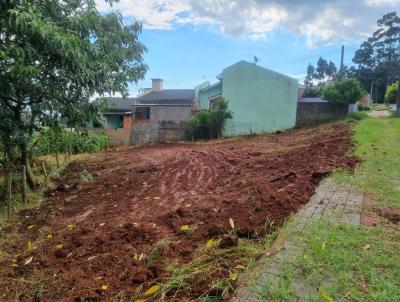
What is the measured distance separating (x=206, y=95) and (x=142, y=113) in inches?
177

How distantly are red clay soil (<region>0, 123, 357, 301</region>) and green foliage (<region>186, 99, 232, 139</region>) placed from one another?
30.5ft

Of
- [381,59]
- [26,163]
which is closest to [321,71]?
[381,59]

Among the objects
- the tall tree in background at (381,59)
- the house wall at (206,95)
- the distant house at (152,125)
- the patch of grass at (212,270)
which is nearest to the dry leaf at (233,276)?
the patch of grass at (212,270)

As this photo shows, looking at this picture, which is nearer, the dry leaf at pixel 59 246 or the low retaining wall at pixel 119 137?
the dry leaf at pixel 59 246

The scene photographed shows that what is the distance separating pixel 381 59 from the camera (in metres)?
50.8

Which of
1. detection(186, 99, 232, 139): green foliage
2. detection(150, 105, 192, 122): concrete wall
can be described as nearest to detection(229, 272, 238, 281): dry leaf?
detection(186, 99, 232, 139): green foliage

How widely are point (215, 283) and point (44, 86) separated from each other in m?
4.14

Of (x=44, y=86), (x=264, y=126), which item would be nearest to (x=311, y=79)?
(x=264, y=126)

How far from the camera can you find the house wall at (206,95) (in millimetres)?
19106

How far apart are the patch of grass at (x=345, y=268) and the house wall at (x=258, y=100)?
1448 centimetres

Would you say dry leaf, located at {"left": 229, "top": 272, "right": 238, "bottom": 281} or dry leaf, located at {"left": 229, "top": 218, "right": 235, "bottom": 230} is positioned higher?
dry leaf, located at {"left": 229, "top": 218, "right": 235, "bottom": 230}

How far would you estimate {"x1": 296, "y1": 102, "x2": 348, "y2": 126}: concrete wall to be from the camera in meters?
18.0

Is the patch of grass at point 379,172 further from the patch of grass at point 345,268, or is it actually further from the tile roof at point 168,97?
the tile roof at point 168,97

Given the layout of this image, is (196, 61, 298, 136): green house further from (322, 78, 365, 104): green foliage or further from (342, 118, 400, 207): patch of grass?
(342, 118, 400, 207): patch of grass
